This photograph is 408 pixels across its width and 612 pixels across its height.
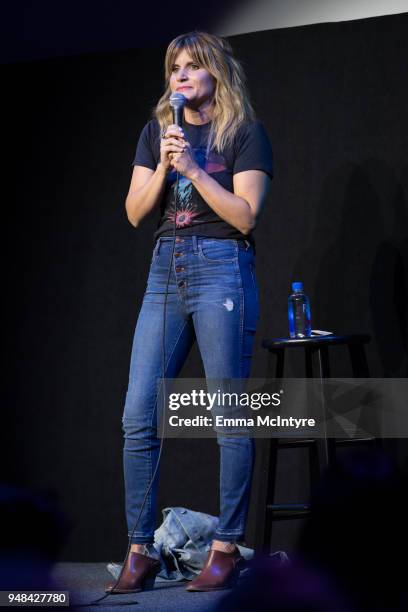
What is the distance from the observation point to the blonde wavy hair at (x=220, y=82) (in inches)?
90.8

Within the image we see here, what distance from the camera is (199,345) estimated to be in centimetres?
221

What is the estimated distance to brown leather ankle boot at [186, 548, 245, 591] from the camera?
206 cm

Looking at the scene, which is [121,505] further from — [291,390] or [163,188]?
[163,188]

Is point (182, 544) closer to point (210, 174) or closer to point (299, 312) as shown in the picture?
point (299, 312)

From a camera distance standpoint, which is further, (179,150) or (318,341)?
(318,341)

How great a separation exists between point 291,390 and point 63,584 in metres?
2.34

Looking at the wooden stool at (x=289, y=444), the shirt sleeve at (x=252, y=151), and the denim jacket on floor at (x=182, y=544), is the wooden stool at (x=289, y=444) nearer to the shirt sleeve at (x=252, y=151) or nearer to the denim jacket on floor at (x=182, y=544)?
the denim jacket on floor at (x=182, y=544)

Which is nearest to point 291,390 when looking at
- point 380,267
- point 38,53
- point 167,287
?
point 380,267

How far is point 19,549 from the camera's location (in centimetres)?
84

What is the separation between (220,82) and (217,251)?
1.75 feet

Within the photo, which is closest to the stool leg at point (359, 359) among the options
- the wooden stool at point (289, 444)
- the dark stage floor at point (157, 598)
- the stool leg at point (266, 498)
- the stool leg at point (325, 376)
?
the wooden stool at point (289, 444)

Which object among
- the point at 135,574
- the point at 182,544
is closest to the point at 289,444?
the point at 182,544

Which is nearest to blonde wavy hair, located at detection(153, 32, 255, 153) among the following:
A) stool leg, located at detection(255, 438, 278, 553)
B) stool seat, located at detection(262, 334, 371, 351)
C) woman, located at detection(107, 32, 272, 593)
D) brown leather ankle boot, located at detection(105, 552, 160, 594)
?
woman, located at detection(107, 32, 272, 593)

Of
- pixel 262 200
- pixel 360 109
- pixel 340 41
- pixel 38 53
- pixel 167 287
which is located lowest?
pixel 167 287
